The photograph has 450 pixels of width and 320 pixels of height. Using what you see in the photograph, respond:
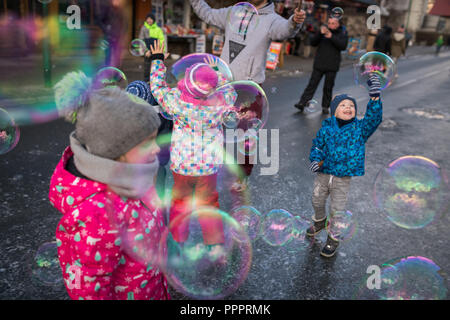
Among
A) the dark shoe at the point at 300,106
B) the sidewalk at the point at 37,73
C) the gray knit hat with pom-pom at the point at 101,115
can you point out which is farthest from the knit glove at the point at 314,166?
the sidewalk at the point at 37,73

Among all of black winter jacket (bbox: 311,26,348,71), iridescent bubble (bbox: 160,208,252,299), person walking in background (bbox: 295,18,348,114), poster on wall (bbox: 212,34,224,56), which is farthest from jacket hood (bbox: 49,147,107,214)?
poster on wall (bbox: 212,34,224,56)

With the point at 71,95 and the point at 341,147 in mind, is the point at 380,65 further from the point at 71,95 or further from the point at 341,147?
the point at 71,95

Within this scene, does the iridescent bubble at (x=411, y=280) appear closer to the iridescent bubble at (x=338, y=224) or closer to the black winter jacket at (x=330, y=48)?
the iridescent bubble at (x=338, y=224)

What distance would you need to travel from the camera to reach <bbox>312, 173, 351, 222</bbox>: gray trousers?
3055 mm

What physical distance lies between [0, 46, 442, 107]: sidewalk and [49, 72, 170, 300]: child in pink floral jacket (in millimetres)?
6529

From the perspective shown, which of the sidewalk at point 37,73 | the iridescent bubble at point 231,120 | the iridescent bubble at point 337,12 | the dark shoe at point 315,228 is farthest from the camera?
the sidewalk at point 37,73

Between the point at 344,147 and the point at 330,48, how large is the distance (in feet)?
17.5

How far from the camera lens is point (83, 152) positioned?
1.50 meters

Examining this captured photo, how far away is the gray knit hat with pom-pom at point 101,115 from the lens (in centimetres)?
148

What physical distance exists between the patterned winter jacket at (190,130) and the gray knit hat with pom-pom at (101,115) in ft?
4.06

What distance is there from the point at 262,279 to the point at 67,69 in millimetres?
9679
